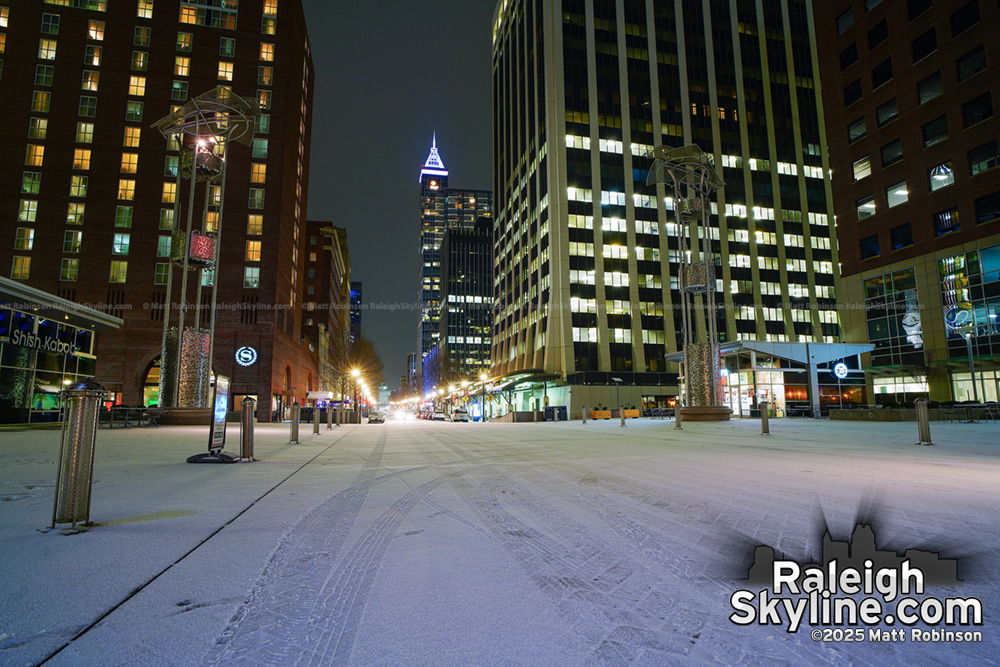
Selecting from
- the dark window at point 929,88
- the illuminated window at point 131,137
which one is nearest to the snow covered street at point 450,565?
the dark window at point 929,88

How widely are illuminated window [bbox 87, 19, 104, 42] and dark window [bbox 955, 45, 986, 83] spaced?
74.0 m

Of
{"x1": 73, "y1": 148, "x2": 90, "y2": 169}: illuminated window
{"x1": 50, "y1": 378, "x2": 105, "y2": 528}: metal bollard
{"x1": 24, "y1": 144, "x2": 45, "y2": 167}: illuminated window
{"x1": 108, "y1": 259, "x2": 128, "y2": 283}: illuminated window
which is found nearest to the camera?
{"x1": 50, "y1": 378, "x2": 105, "y2": 528}: metal bollard

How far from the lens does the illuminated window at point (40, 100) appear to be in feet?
155

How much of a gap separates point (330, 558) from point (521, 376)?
64.8 meters

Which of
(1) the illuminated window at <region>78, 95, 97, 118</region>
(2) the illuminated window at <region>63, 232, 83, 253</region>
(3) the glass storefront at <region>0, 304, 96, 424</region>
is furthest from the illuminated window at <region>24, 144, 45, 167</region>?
(3) the glass storefront at <region>0, 304, 96, 424</region>

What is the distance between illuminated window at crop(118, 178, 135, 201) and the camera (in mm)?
47406

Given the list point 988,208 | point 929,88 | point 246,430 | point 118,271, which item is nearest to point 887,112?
point 929,88

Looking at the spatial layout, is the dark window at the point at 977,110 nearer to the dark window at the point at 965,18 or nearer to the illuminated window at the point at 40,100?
the dark window at the point at 965,18

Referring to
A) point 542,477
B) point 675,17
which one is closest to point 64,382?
point 542,477

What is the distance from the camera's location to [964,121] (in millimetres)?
35562

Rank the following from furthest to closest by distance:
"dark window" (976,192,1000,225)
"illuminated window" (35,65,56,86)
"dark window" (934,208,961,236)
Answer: "illuminated window" (35,65,56,86) → "dark window" (934,208,961,236) → "dark window" (976,192,1000,225)

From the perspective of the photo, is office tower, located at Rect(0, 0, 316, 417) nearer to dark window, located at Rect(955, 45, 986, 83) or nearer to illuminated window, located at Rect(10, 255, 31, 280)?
illuminated window, located at Rect(10, 255, 31, 280)

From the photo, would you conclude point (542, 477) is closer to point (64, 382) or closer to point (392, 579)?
point (392, 579)

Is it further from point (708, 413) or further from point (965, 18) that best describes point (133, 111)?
point (965, 18)
